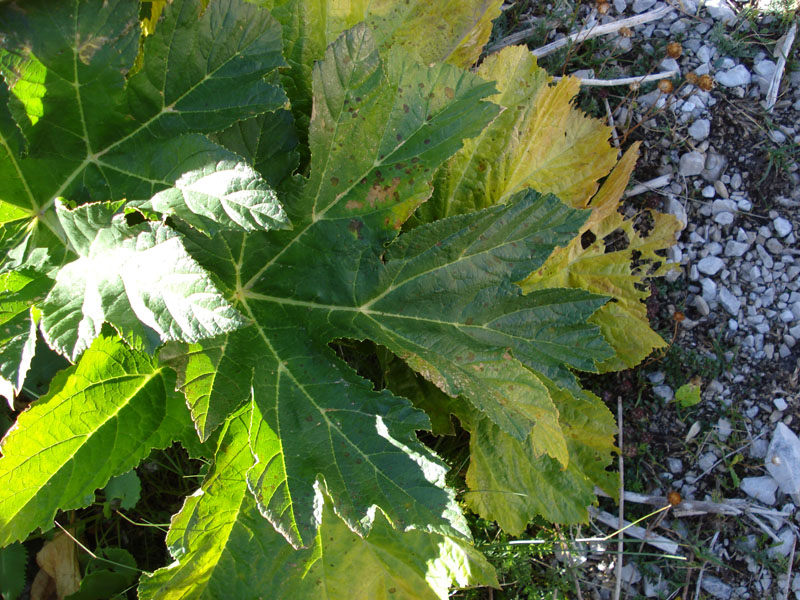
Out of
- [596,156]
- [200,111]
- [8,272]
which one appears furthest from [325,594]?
[596,156]

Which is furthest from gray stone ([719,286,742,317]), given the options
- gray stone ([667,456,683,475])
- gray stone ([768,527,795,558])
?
gray stone ([768,527,795,558])

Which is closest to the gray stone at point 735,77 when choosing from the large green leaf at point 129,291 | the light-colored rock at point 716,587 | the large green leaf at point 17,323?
the light-colored rock at point 716,587

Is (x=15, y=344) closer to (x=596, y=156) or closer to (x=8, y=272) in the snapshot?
(x=8, y=272)

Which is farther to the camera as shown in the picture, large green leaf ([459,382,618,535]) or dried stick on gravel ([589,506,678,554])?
dried stick on gravel ([589,506,678,554])

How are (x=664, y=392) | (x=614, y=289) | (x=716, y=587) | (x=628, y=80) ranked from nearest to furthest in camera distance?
(x=614, y=289) < (x=716, y=587) < (x=664, y=392) < (x=628, y=80)

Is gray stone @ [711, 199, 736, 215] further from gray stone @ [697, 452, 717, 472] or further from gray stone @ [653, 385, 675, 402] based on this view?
gray stone @ [697, 452, 717, 472]

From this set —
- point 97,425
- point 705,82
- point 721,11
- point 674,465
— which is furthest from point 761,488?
point 97,425

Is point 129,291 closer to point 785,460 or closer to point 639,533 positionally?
point 639,533
